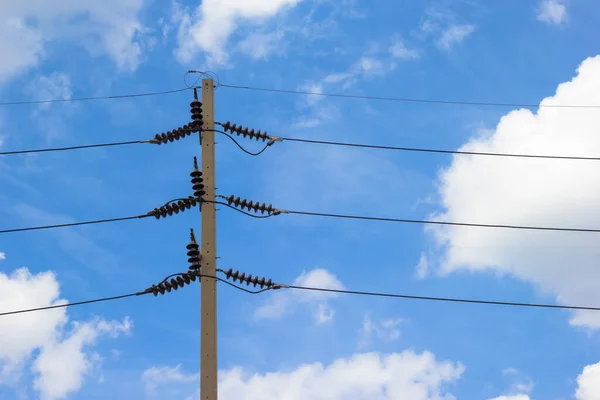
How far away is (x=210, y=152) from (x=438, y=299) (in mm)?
6507

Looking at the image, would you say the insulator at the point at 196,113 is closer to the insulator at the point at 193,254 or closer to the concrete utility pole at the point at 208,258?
the concrete utility pole at the point at 208,258

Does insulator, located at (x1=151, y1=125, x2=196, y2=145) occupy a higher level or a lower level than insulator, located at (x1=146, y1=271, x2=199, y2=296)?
higher

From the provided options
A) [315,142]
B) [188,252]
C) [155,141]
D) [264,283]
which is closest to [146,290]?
[188,252]

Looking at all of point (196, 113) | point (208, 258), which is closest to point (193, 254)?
point (208, 258)

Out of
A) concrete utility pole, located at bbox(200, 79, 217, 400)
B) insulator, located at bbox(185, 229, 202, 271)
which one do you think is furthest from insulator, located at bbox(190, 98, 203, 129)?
insulator, located at bbox(185, 229, 202, 271)

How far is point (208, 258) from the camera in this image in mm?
17250

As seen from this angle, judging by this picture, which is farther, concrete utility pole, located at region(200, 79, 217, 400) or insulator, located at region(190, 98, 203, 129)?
insulator, located at region(190, 98, 203, 129)

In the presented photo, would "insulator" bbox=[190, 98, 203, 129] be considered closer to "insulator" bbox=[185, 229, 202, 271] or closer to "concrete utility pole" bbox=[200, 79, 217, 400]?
"concrete utility pole" bbox=[200, 79, 217, 400]

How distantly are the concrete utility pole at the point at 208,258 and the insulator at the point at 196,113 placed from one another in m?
0.10

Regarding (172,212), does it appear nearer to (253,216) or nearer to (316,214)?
(253,216)

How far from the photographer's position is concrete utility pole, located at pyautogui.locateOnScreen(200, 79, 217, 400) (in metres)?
16.1

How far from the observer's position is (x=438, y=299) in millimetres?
19375

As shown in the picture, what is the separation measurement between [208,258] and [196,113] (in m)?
3.64

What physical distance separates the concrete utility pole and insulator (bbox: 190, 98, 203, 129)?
4.0 inches
